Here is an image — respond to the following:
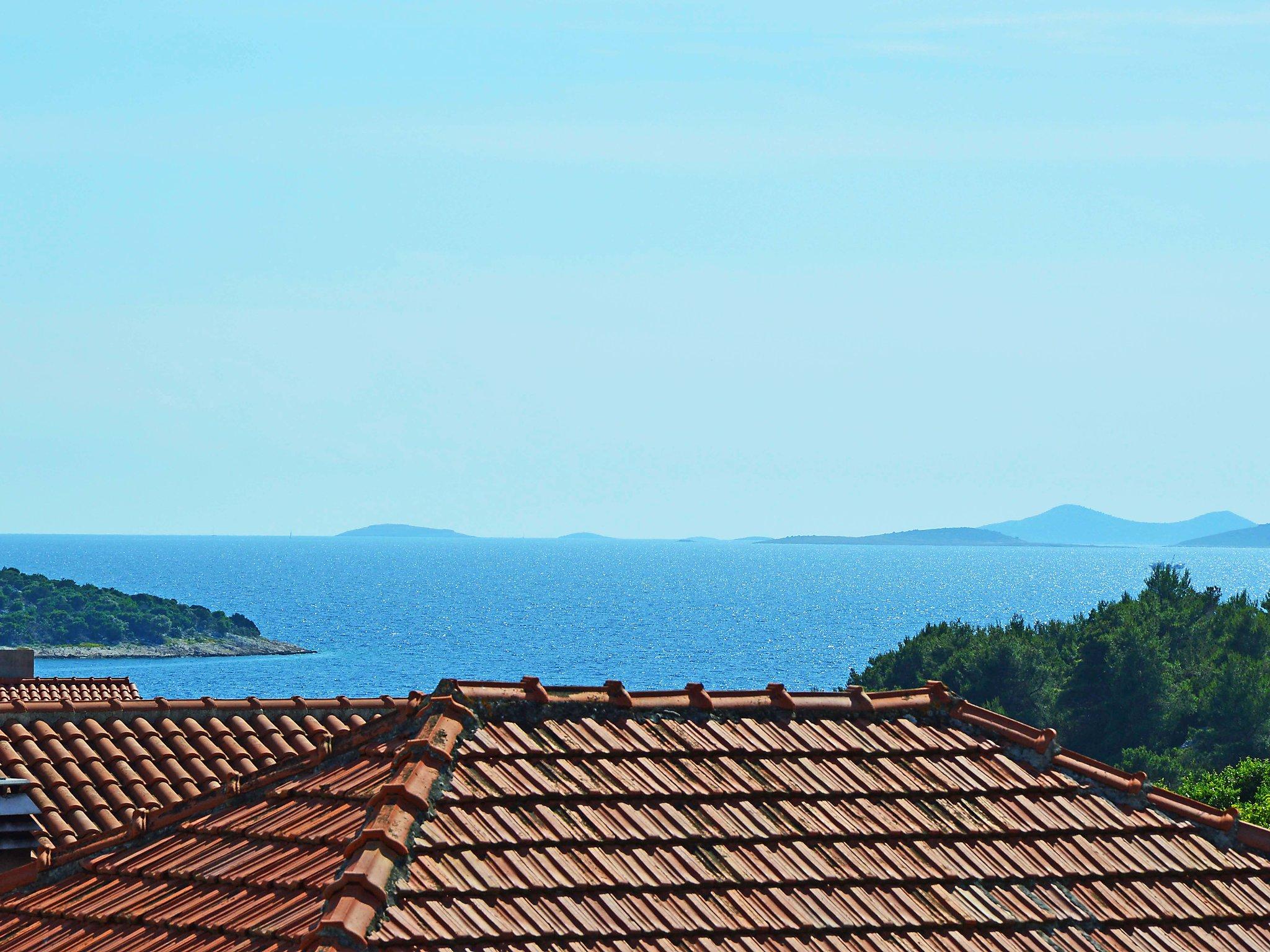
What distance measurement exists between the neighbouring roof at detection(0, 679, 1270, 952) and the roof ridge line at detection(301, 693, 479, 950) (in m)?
0.01

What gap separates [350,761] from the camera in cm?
940

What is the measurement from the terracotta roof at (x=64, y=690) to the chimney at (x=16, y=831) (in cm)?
1000

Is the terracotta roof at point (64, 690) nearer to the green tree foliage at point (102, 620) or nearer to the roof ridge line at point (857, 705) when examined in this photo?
the roof ridge line at point (857, 705)

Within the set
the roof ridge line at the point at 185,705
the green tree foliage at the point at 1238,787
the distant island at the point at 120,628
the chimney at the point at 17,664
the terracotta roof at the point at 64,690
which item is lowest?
the distant island at the point at 120,628

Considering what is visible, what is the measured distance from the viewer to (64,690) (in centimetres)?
2434

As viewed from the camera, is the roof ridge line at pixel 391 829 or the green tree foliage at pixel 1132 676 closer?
the roof ridge line at pixel 391 829

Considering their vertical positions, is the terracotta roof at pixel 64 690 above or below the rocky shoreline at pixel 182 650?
above

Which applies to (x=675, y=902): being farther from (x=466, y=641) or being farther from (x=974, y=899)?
(x=466, y=641)

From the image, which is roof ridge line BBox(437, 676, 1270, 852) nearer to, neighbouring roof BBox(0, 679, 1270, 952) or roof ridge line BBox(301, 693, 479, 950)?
neighbouring roof BBox(0, 679, 1270, 952)

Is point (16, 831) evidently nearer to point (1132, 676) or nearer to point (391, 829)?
point (391, 829)

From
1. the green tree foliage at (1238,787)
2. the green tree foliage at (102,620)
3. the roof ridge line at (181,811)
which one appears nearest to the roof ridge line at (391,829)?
the roof ridge line at (181,811)

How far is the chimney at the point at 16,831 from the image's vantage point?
35.2 ft

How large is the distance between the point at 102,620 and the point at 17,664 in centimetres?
14509

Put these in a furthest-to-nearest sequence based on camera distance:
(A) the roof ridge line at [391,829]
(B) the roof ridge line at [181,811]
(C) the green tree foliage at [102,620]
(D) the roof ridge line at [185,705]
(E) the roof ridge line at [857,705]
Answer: (C) the green tree foliage at [102,620]
(D) the roof ridge line at [185,705]
(B) the roof ridge line at [181,811]
(E) the roof ridge line at [857,705]
(A) the roof ridge line at [391,829]
